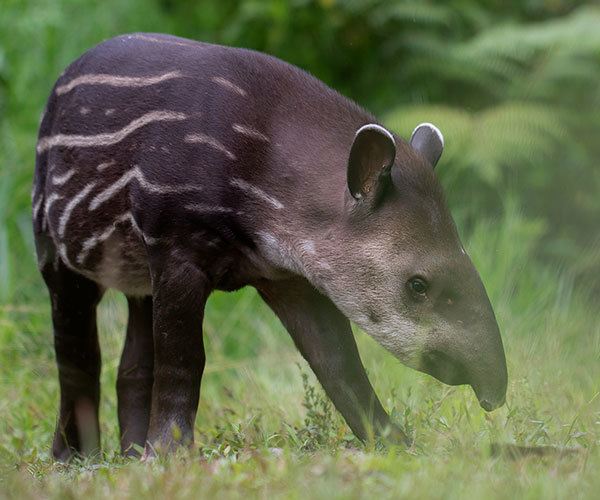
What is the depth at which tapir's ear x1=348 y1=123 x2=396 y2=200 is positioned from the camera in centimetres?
400

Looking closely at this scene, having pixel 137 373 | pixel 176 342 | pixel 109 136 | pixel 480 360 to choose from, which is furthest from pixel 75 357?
pixel 480 360

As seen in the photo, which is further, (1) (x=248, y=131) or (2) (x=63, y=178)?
(2) (x=63, y=178)

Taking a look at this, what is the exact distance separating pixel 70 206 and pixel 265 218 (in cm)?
91

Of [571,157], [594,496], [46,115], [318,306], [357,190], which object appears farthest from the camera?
[571,157]

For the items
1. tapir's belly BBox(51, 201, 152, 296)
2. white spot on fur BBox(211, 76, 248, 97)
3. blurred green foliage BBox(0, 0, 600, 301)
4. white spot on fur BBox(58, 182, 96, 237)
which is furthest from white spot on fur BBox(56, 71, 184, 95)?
blurred green foliage BBox(0, 0, 600, 301)

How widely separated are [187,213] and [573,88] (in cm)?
589

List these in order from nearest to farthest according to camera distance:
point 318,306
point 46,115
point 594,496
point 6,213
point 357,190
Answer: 1. point 594,496
2. point 357,190
3. point 318,306
4. point 46,115
5. point 6,213

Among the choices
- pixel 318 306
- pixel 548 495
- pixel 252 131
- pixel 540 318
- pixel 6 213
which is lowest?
pixel 6 213

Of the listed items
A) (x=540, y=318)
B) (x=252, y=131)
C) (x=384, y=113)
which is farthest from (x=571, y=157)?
(x=252, y=131)

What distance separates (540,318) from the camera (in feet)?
21.0

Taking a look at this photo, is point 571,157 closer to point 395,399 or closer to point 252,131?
point 395,399

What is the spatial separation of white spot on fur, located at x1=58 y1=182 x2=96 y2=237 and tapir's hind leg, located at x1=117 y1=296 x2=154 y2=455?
0.50 metres

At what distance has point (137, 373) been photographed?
203 inches

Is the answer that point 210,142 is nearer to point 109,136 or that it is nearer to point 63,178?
point 109,136
